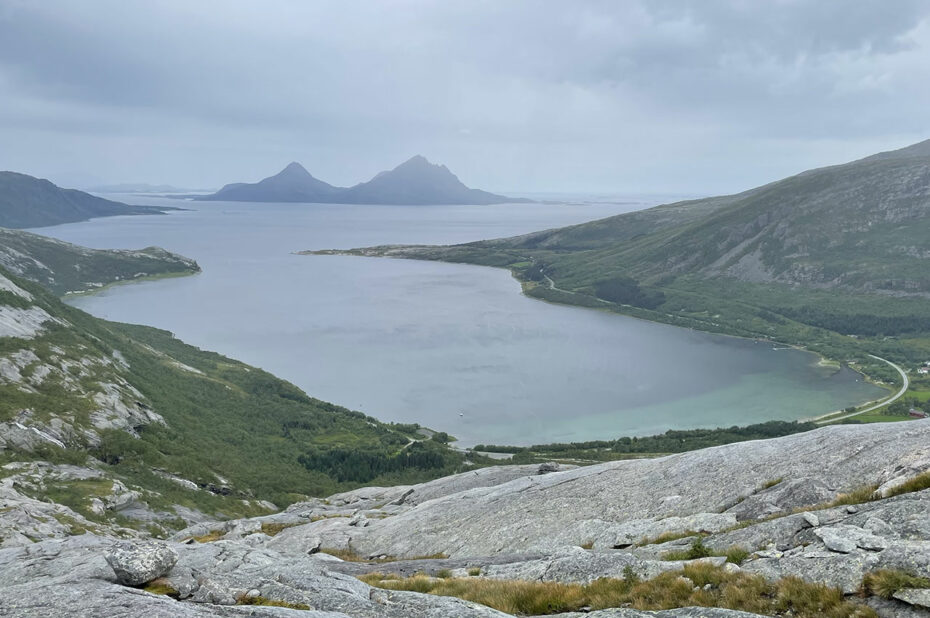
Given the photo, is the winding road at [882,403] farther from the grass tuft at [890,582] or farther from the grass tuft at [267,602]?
the grass tuft at [267,602]

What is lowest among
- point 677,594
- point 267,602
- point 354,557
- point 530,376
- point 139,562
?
point 530,376

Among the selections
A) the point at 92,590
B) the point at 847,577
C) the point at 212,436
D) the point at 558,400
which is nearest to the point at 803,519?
the point at 847,577

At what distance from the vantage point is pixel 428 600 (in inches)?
623

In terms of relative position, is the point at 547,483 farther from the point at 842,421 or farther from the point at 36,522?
the point at 842,421

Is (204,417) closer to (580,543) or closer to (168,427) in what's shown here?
(168,427)

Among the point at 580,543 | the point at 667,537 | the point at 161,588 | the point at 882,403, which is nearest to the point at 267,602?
the point at 161,588

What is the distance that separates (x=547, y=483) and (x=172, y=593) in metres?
22.5

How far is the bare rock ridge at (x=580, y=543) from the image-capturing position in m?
14.2

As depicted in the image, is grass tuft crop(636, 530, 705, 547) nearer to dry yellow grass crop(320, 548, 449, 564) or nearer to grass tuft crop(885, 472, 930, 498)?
grass tuft crop(885, 472, 930, 498)

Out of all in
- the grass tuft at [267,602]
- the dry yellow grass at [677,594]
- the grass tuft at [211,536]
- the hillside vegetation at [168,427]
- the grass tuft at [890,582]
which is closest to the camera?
the grass tuft at [890,582]

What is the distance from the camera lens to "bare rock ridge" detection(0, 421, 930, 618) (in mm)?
14156

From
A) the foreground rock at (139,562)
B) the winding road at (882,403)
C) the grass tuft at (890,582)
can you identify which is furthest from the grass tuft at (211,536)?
the winding road at (882,403)

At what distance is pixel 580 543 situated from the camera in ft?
78.5

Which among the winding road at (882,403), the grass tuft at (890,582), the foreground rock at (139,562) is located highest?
the grass tuft at (890,582)
